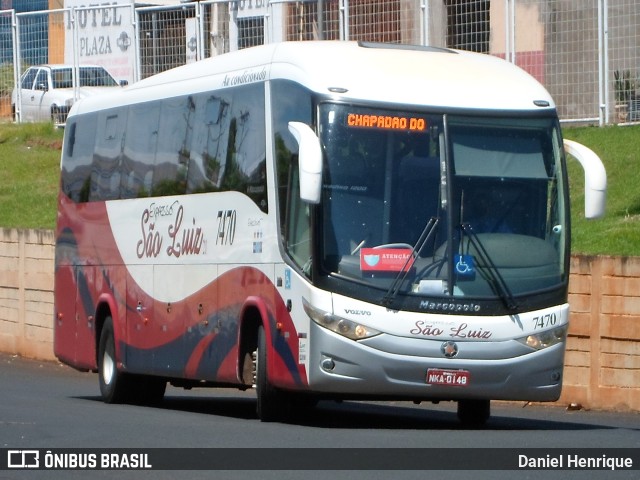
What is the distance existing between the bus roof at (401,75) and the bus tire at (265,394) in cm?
245

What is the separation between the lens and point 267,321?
15000mm

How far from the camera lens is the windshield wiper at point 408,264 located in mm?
14016

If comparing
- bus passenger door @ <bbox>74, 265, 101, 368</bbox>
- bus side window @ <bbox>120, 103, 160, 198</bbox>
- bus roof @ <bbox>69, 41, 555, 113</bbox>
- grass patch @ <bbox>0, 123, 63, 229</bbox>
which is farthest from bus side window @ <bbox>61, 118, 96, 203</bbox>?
grass patch @ <bbox>0, 123, 63, 229</bbox>

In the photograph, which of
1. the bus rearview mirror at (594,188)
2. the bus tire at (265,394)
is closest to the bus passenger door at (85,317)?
the bus tire at (265,394)

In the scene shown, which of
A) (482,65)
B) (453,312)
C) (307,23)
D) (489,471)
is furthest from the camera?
(307,23)

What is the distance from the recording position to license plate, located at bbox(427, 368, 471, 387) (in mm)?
14062

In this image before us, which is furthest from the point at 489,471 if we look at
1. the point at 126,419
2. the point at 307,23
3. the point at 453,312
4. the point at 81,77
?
the point at 81,77

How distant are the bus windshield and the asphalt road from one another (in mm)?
1371

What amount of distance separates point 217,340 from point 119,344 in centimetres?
323

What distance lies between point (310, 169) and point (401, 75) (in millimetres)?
1599

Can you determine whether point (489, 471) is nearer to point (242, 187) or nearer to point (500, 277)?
point (500, 277)

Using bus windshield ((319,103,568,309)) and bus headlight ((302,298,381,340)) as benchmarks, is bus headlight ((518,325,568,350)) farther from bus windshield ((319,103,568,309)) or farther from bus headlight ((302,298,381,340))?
bus headlight ((302,298,381,340))

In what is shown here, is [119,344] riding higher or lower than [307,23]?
lower

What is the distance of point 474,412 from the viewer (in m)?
16.0
